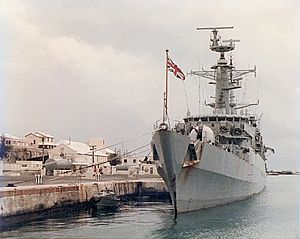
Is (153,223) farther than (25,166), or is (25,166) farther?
(25,166)

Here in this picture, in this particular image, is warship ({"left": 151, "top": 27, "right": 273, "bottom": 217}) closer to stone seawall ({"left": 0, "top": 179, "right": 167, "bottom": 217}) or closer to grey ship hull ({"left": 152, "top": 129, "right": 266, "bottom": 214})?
grey ship hull ({"left": 152, "top": 129, "right": 266, "bottom": 214})

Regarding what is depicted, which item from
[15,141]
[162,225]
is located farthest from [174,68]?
[15,141]

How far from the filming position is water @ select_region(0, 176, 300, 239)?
1973 centimetres

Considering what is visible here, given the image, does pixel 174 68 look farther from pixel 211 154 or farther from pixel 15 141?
pixel 15 141

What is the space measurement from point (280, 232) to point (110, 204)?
1064 cm

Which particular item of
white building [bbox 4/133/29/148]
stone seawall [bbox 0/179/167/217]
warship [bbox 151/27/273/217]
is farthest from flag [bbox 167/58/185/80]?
white building [bbox 4/133/29/148]

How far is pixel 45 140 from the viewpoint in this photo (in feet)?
216

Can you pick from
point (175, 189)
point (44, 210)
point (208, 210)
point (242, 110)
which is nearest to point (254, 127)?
point (242, 110)

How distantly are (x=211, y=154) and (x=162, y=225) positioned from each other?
5675mm

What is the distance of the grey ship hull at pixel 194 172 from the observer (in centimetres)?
2416

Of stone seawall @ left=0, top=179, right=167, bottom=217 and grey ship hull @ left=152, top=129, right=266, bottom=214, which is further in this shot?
grey ship hull @ left=152, top=129, right=266, bottom=214

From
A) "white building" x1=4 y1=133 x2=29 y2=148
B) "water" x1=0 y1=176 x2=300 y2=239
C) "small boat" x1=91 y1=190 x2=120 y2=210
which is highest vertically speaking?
"white building" x1=4 y1=133 x2=29 y2=148

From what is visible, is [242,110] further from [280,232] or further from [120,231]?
[120,231]

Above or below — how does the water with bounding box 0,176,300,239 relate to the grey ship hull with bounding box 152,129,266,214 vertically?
below
